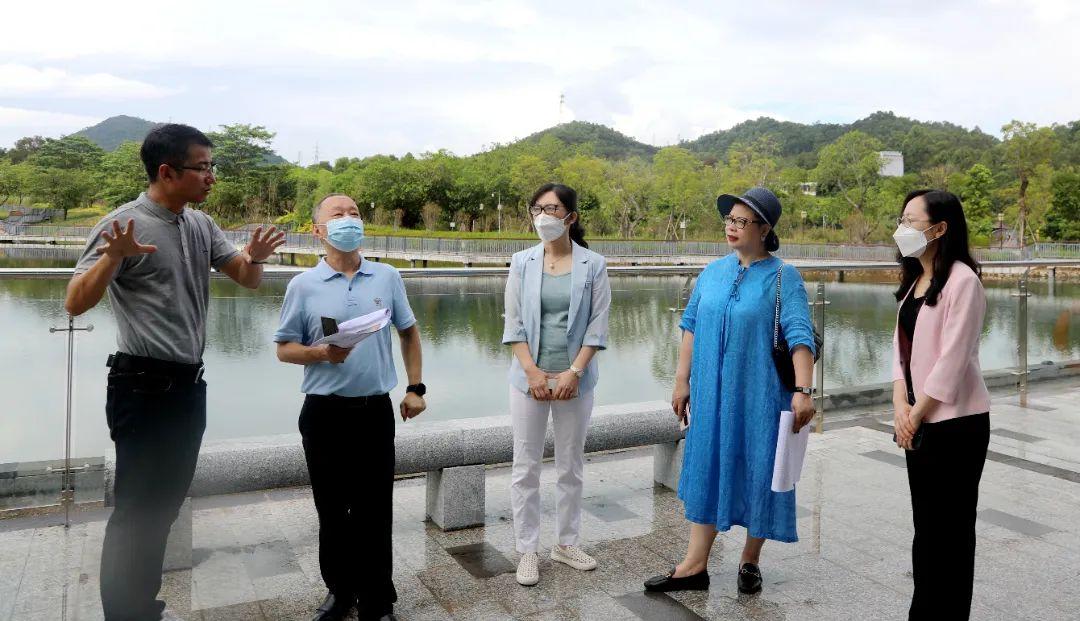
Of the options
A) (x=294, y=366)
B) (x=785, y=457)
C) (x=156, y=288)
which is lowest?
(x=785, y=457)

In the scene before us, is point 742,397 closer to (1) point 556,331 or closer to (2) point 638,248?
(1) point 556,331

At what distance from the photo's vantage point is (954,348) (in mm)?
2598

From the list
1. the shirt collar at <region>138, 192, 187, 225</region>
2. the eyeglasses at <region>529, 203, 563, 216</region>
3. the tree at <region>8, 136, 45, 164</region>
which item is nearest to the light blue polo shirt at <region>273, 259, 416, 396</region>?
the shirt collar at <region>138, 192, 187, 225</region>

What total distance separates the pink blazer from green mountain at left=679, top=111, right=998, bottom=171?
283 feet

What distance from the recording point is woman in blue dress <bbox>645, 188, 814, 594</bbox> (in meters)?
3.06

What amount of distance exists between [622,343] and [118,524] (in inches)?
137

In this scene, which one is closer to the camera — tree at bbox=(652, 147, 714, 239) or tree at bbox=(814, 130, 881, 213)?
tree at bbox=(652, 147, 714, 239)

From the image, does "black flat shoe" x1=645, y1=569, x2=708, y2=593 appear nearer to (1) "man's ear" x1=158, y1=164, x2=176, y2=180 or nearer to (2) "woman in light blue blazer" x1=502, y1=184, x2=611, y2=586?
(2) "woman in light blue blazer" x1=502, y1=184, x2=611, y2=586

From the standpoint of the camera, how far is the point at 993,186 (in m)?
62.7

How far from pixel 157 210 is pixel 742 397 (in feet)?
6.82

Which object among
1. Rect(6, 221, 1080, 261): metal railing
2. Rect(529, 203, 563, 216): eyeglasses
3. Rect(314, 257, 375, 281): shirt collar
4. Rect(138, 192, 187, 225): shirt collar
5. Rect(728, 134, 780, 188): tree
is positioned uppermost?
Rect(728, 134, 780, 188): tree

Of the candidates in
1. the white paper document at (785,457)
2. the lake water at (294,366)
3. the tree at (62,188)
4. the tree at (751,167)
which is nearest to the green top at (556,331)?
the lake water at (294,366)

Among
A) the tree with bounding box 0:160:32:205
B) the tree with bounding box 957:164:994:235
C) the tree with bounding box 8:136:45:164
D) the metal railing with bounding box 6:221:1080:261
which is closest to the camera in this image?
the metal railing with bounding box 6:221:1080:261

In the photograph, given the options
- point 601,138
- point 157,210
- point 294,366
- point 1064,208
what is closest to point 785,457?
point 157,210
